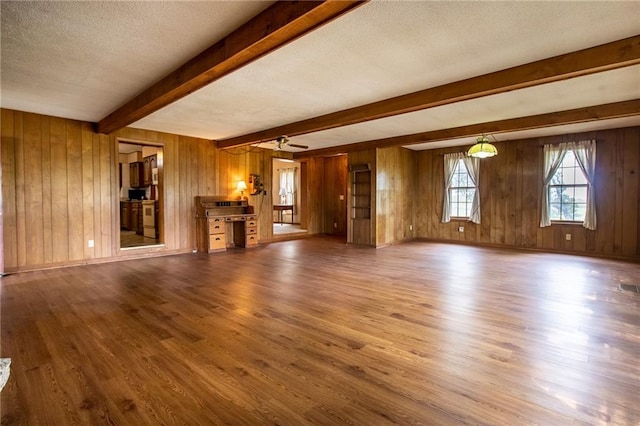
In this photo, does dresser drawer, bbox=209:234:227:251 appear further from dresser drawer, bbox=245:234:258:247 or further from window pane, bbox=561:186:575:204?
window pane, bbox=561:186:575:204

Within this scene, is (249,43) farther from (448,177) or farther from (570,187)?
(570,187)

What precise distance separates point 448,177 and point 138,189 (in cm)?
934

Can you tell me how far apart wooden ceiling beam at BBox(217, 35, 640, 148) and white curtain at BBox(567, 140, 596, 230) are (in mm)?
4553

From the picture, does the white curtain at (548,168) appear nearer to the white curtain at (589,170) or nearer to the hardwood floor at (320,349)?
the white curtain at (589,170)

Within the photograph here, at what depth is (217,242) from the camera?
23.2 feet

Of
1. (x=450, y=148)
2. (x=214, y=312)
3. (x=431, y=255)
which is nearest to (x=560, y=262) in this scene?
(x=431, y=255)

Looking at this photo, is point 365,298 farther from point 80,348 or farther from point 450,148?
point 450,148

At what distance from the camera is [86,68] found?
3303 mm

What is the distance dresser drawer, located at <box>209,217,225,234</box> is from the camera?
22.9 feet

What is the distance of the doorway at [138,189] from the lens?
27.3 ft

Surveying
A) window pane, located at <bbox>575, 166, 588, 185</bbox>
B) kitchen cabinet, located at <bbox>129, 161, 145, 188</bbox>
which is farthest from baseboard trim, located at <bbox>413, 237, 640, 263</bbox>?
kitchen cabinet, located at <bbox>129, 161, 145, 188</bbox>

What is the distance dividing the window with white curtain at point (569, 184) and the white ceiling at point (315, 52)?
252cm

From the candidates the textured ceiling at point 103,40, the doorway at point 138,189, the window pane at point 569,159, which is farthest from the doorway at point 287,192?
the textured ceiling at point 103,40

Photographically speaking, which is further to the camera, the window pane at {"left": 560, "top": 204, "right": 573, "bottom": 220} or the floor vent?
the window pane at {"left": 560, "top": 204, "right": 573, "bottom": 220}
